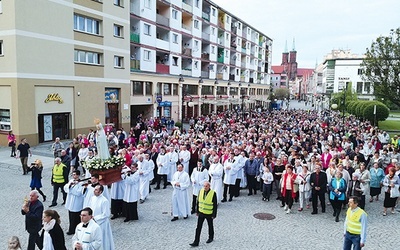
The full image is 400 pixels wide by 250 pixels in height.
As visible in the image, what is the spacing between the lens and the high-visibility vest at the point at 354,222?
768cm

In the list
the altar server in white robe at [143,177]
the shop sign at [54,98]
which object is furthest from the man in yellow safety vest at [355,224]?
the shop sign at [54,98]

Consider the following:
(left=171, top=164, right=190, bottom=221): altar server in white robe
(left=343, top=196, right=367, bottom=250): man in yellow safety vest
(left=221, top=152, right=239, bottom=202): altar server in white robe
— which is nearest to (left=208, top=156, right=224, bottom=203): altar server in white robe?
(left=221, top=152, right=239, bottom=202): altar server in white robe

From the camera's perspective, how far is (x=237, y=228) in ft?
34.1

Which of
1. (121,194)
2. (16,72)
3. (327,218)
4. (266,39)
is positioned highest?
(266,39)

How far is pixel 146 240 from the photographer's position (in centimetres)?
933

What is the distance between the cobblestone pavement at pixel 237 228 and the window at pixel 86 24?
1747cm

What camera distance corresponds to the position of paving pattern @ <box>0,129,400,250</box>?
9227 millimetres

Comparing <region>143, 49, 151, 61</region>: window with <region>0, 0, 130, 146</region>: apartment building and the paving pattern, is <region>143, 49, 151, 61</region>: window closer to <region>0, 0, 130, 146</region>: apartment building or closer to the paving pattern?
<region>0, 0, 130, 146</region>: apartment building

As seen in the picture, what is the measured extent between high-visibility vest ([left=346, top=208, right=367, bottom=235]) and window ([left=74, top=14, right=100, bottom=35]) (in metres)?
25.3

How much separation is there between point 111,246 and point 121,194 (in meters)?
3.19

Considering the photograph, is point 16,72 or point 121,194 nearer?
point 121,194

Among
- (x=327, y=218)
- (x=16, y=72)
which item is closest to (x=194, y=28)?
(x=16, y=72)

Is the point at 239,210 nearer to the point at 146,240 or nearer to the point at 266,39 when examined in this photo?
the point at 146,240

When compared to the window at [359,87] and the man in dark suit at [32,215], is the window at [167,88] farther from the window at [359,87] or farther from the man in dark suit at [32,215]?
the window at [359,87]
